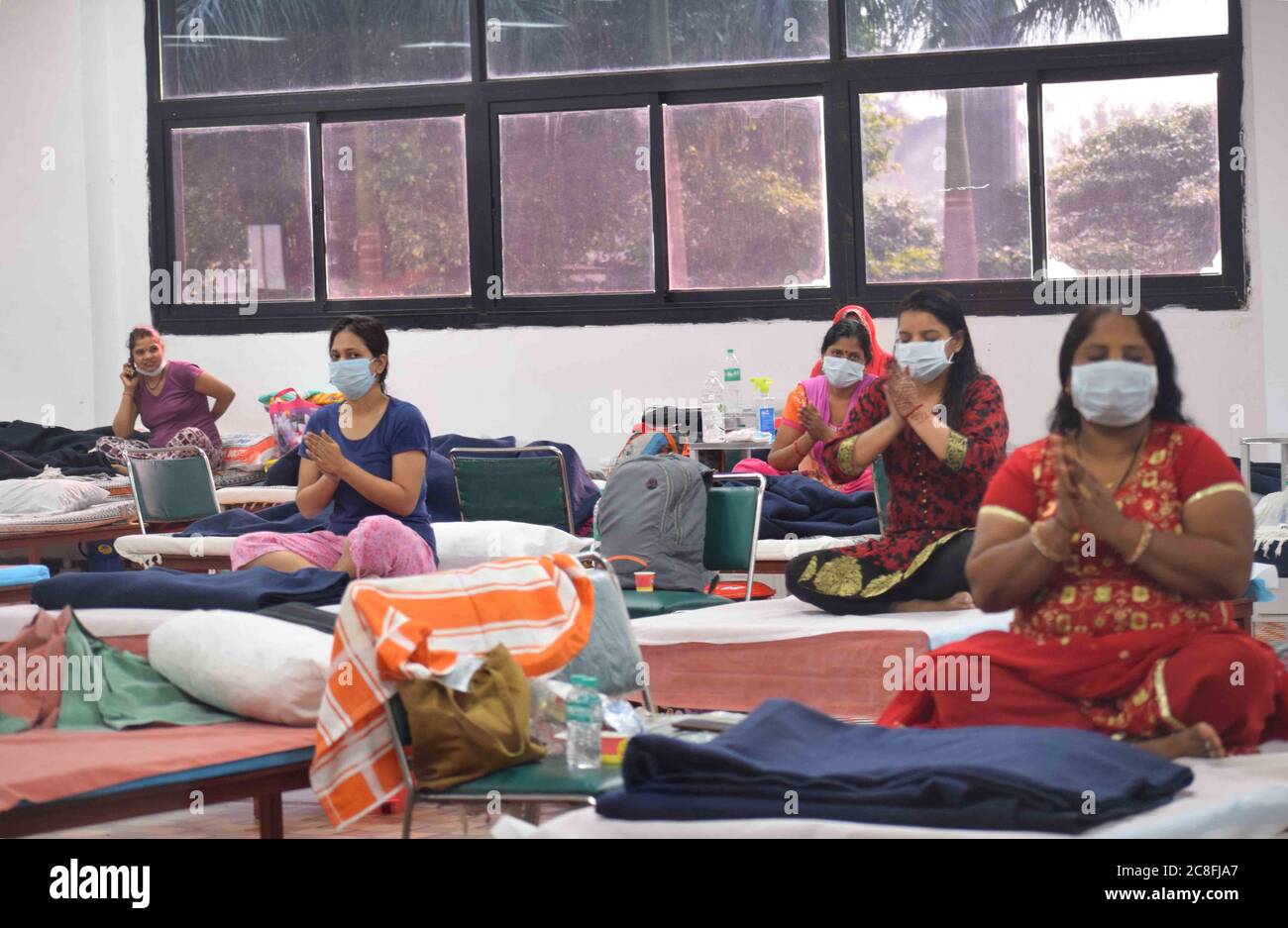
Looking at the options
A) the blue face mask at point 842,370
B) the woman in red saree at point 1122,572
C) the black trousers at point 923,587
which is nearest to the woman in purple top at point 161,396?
the blue face mask at point 842,370

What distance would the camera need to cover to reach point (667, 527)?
15.3 feet

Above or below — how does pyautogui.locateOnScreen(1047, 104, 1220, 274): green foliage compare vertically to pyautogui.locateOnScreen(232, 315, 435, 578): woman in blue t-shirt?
above

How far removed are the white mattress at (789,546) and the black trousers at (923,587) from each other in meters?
1.06

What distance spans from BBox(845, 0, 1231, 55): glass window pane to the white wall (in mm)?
1336

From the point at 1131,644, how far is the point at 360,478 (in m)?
2.53

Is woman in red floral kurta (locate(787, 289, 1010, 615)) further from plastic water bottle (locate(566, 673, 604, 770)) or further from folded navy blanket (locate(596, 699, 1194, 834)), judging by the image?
folded navy blanket (locate(596, 699, 1194, 834))

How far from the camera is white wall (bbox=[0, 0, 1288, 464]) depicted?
8.09m

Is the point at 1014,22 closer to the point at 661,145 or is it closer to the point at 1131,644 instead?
the point at 661,145

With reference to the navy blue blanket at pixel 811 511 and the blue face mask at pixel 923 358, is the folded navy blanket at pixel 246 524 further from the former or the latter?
the blue face mask at pixel 923 358

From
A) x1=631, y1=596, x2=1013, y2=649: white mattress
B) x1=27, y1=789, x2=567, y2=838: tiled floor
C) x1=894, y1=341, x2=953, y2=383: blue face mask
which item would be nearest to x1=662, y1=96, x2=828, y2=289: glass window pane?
x1=631, y1=596, x2=1013, y2=649: white mattress

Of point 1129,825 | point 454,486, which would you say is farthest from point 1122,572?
point 454,486

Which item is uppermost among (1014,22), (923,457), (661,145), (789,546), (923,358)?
(1014,22)

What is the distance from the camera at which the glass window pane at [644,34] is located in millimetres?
7918
